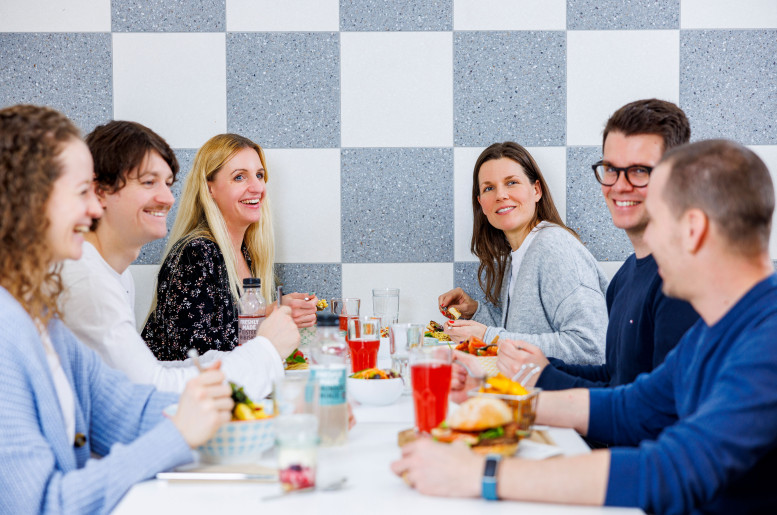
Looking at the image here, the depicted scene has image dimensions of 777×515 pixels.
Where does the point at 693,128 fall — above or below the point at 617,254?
above

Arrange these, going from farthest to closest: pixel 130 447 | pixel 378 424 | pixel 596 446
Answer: pixel 596 446, pixel 378 424, pixel 130 447

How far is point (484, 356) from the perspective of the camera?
5.69 feet

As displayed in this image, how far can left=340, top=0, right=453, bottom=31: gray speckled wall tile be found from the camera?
261 centimetres

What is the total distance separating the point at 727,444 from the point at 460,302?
170cm

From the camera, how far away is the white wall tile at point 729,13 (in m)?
2.60

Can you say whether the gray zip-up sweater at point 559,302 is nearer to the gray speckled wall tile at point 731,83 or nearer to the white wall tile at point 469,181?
the white wall tile at point 469,181

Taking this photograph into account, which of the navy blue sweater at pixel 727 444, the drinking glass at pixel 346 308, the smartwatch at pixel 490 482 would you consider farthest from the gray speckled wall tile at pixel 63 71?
the navy blue sweater at pixel 727 444

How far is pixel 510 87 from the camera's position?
104 inches

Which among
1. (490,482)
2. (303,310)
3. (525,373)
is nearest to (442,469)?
(490,482)

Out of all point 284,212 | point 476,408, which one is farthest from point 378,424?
point 284,212

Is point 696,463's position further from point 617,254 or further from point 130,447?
point 617,254

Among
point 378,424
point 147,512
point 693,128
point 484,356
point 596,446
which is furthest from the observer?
point 693,128

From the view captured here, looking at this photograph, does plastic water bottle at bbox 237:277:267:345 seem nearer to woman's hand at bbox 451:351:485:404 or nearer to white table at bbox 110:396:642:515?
woman's hand at bbox 451:351:485:404

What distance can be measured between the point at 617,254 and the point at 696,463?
5.89ft
